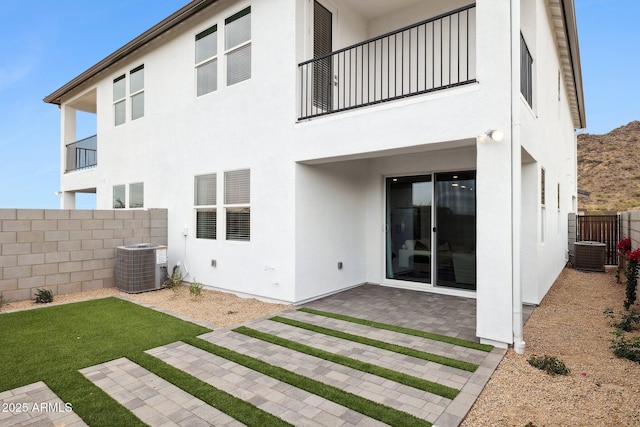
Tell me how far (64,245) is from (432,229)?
807 centimetres

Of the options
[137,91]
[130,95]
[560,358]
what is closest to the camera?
[560,358]

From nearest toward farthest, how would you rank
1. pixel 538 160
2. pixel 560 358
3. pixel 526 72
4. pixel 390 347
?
1. pixel 560 358
2. pixel 390 347
3. pixel 526 72
4. pixel 538 160

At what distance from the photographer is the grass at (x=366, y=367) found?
3.44 m

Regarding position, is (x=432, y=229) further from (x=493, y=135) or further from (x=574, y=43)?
(x=574, y=43)

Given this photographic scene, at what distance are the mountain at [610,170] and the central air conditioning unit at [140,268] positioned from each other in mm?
32091

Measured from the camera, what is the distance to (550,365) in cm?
387

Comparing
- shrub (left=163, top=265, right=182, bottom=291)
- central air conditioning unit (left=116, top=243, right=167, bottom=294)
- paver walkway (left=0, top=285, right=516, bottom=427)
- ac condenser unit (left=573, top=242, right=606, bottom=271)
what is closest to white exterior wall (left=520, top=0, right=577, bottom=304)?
paver walkway (left=0, top=285, right=516, bottom=427)

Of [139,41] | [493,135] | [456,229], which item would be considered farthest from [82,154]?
[493,135]

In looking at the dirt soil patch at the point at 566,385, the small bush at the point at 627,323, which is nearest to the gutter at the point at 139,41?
the dirt soil patch at the point at 566,385

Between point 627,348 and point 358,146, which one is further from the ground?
point 358,146

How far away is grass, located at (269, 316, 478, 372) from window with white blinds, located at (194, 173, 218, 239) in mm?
3457

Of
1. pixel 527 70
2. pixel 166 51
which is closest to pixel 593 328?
pixel 527 70

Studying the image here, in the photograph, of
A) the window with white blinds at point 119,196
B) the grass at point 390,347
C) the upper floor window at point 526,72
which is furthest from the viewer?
the window with white blinds at point 119,196

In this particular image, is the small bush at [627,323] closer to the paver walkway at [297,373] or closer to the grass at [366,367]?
the paver walkway at [297,373]
